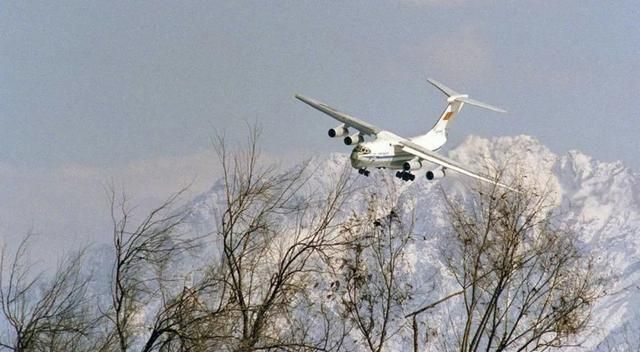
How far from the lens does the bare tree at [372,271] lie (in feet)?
84.0

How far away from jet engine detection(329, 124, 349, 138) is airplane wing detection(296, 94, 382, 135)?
363 cm

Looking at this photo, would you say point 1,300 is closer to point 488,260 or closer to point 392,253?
point 392,253

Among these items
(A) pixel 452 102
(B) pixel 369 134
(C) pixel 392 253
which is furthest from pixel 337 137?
(C) pixel 392 253

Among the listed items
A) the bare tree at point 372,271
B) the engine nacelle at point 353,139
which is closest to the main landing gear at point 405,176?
the engine nacelle at point 353,139

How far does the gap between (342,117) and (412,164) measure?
1027 cm

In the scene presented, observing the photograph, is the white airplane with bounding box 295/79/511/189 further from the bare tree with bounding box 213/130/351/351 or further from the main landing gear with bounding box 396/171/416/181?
the bare tree with bounding box 213/130/351/351

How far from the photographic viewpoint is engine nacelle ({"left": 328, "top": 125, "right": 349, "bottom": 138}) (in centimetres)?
7681

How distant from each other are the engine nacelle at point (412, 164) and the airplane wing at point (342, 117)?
3377 mm

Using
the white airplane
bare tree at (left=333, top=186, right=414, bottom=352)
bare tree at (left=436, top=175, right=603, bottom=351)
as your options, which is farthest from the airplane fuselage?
bare tree at (left=333, top=186, right=414, bottom=352)

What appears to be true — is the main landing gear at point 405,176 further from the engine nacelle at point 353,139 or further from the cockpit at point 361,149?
the engine nacelle at point 353,139

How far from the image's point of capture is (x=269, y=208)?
2547cm

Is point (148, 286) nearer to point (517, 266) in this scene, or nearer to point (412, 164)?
point (517, 266)

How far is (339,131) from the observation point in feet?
253

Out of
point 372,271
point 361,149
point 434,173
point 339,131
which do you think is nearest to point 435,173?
point 434,173
